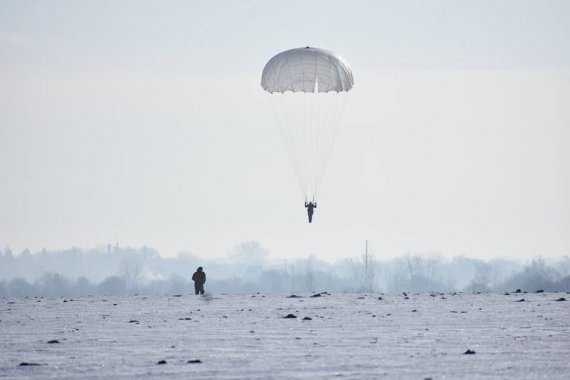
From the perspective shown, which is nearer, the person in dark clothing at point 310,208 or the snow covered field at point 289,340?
the snow covered field at point 289,340

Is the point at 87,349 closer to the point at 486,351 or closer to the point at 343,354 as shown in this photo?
the point at 343,354

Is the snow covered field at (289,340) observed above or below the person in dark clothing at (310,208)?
below

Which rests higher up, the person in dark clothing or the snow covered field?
the person in dark clothing

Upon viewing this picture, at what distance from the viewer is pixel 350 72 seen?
64.9m

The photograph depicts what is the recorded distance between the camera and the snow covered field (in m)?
25.7

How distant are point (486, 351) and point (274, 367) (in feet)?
20.1

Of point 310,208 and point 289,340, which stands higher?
point 310,208

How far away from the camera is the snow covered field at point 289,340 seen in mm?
25656

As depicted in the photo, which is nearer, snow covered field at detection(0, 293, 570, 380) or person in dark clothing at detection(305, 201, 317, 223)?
snow covered field at detection(0, 293, 570, 380)

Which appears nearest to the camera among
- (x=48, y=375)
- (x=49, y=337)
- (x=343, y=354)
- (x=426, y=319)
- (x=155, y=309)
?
(x=48, y=375)

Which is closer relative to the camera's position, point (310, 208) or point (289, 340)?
point (289, 340)

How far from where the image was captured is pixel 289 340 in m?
31.8

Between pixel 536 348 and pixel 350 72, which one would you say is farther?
pixel 350 72

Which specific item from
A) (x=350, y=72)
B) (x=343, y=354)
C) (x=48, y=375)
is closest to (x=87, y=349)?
(x=48, y=375)
